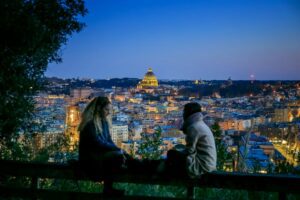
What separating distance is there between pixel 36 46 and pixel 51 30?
1.37 feet

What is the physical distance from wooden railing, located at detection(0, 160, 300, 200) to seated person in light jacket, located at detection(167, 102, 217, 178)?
89mm

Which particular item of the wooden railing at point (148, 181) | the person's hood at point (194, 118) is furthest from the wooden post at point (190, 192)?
the person's hood at point (194, 118)

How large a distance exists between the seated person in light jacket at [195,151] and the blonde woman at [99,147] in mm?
531

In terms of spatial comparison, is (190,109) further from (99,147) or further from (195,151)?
(99,147)

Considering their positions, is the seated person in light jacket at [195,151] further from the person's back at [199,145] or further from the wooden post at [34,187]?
the wooden post at [34,187]

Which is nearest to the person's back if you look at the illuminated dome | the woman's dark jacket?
the woman's dark jacket

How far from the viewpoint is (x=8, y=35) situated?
16.5ft

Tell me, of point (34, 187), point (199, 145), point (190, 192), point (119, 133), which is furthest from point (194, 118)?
point (119, 133)

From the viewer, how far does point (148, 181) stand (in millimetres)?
3693

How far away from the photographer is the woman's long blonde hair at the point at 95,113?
3976 mm

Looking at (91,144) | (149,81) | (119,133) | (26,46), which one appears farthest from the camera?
(149,81)

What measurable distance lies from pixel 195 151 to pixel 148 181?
1.65 feet

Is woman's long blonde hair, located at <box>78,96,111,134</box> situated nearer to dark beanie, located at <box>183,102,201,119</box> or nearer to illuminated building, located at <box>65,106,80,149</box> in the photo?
illuminated building, located at <box>65,106,80,149</box>

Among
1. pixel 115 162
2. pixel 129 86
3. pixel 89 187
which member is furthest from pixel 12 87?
pixel 129 86
